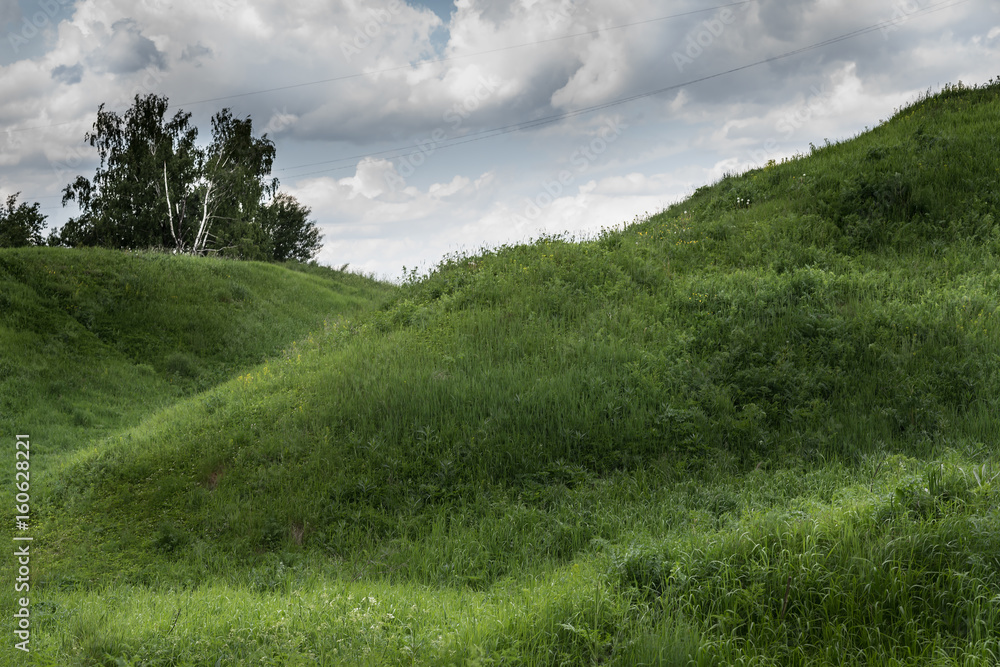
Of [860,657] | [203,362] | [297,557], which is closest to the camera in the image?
[860,657]

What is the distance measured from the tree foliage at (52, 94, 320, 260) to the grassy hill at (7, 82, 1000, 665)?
30.4m

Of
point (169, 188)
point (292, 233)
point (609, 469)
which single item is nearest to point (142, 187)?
point (169, 188)

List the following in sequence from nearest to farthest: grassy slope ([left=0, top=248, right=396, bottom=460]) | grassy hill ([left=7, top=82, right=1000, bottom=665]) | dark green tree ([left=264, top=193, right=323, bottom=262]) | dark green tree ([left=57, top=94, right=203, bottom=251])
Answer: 1. grassy hill ([left=7, top=82, right=1000, bottom=665])
2. grassy slope ([left=0, top=248, right=396, bottom=460])
3. dark green tree ([left=57, top=94, right=203, bottom=251])
4. dark green tree ([left=264, top=193, right=323, bottom=262])

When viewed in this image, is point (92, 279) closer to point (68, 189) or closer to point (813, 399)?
point (68, 189)

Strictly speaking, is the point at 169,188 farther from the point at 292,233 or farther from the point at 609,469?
the point at 609,469

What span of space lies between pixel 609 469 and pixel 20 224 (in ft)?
180

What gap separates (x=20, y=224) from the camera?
157 ft

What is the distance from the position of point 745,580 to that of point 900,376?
25.0 feet

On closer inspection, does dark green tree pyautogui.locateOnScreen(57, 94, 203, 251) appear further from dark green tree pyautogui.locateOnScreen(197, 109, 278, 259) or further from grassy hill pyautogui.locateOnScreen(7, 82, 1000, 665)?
grassy hill pyautogui.locateOnScreen(7, 82, 1000, 665)

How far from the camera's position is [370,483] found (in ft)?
33.3

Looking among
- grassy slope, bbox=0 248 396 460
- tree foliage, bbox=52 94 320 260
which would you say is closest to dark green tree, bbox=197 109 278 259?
tree foliage, bbox=52 94 320 260

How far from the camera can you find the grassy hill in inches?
205

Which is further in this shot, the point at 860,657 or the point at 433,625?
the point at 433,625

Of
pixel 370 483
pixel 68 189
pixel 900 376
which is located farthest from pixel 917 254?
pixel 68 189
